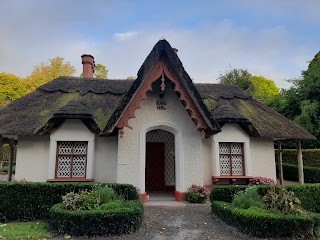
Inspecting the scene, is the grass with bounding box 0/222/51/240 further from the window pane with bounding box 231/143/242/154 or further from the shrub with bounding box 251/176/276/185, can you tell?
the shrub with bounding box 251/176/276/185

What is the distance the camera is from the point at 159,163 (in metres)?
14.2

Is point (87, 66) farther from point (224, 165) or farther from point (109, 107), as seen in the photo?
point (224, 165)

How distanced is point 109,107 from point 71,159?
328 cm

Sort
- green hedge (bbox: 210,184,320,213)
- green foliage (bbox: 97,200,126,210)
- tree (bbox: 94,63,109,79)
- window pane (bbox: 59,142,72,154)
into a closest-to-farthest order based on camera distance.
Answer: green foliage (bbox: 97,200,126,210), green hedge (bbox: 210,184,320,213), window pane (bbox: 59,142,72,154), tree (bbox: 94,63,109,79)

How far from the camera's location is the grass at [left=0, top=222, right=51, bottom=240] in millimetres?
6421

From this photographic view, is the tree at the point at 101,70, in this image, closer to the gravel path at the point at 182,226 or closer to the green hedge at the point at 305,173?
the green hedge at the point at 305,173

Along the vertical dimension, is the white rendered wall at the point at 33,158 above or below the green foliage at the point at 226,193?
above

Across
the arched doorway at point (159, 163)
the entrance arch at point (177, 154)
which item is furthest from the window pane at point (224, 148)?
the arched doorway at point (159, 163)

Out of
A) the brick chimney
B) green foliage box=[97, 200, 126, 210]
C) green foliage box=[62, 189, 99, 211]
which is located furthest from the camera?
the brick chimney

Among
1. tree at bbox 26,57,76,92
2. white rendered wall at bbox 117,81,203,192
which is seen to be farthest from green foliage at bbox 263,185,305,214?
tree at bbox 26,57,76,92

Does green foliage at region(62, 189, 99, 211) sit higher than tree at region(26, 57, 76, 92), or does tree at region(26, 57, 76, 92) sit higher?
tree at region(26, 57, 76, 92)

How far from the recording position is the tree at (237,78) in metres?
43.1

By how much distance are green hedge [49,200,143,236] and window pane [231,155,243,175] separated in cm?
717

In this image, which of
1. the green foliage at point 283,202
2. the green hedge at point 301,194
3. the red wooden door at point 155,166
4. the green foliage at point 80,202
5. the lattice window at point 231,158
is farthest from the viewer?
the red wooden door at point 155,166
